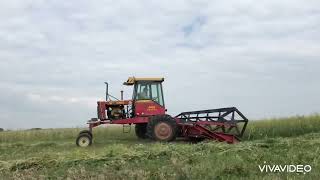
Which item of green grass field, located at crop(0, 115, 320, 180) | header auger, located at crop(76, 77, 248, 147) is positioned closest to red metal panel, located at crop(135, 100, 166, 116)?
header auger, located at crop(76, 77, 248, 147)

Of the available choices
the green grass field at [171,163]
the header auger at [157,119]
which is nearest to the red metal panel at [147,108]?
the header auger at [157,119]

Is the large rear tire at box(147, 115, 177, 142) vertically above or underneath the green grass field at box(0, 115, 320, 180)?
above

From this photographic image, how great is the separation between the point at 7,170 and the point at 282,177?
21.4ft

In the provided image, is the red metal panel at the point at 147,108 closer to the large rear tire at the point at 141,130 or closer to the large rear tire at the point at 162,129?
the large rear tire at the point at 162,129

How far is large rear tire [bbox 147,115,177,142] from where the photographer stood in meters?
22.9

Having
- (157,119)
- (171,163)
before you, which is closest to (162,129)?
(157,119)

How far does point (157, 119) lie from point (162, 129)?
1.71ft

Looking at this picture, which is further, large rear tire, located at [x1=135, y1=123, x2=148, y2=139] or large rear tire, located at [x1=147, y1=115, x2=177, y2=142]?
large rear tire, located at [x1=135, y1=123, x2=148, y2=139]

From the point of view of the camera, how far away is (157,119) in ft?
76.0

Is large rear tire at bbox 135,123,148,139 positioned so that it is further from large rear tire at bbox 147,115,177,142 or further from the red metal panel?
large rear tire at bbox 147,115,177,142

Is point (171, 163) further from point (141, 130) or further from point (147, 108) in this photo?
point (141, 130)

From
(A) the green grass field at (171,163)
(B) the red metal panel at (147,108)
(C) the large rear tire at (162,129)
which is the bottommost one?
(A) the green grass field at (171,163)

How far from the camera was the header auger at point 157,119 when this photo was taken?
22688 millimetres

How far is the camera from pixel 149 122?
75.9 ft
